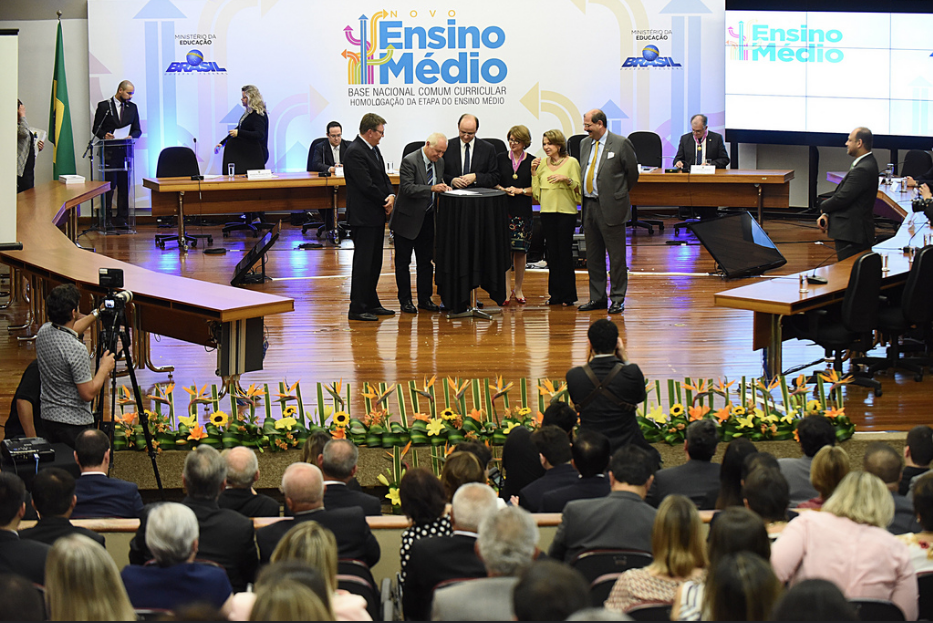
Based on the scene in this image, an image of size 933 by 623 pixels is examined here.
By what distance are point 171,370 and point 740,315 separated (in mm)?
4116

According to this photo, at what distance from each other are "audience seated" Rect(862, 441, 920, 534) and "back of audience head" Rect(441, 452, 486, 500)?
1.29 m

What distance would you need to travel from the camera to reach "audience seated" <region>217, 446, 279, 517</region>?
3504 mm

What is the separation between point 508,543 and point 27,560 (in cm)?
136

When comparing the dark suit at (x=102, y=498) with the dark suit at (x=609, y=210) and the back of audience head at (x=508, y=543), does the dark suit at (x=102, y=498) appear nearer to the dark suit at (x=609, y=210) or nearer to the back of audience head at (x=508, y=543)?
the back of audience head at (x=508, y=543)

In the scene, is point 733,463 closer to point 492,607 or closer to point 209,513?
point 492,607

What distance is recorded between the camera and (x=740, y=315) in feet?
25.4

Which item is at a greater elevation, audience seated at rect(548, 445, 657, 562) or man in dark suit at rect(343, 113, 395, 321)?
man in dark suit at rect(343, 113, 395, 321)

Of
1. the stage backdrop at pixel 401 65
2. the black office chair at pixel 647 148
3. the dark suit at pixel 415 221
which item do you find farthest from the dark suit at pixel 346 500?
the stage backdrop at pixel 401 65

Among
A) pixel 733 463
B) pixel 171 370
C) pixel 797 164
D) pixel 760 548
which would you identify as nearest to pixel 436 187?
pixel 171 370

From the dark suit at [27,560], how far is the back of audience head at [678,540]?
1.66 metres

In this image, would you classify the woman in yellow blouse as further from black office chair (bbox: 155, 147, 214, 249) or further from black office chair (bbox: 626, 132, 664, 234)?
black office chair (bbox: 155, 147, 214, 249)

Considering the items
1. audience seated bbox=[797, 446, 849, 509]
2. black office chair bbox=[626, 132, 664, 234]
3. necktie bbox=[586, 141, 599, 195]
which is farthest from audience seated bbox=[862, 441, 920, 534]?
black office chair bbox=[626, 132, 664, 234]

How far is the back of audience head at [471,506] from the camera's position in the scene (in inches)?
116

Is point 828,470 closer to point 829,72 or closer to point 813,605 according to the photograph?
point 813,605
